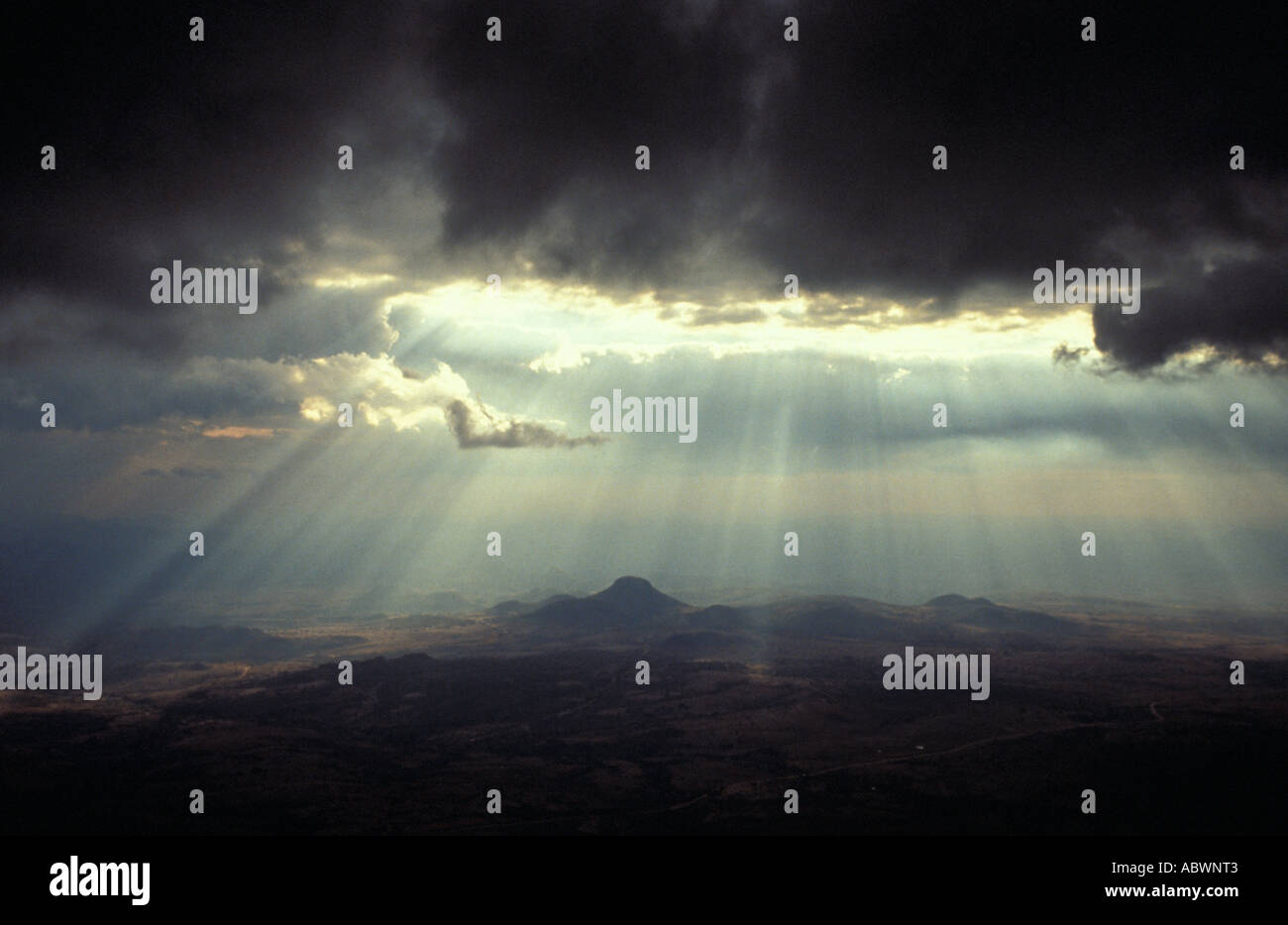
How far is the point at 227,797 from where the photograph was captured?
334ft

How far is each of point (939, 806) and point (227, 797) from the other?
78067 mm

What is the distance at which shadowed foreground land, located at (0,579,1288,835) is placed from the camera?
9288 centimetres

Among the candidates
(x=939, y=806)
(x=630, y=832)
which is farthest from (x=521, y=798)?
(x=939, y=806)

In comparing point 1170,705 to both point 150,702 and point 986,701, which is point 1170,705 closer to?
point 986,701

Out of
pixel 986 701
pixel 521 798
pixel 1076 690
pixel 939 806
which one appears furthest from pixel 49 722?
pixel 1076 690

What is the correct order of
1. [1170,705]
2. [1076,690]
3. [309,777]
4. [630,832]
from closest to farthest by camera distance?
[630,832]
[309,777]
[1170,705]
[1076,690]

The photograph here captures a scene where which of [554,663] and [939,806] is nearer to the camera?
[939,806]

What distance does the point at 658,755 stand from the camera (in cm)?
11919

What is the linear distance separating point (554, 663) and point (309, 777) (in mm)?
86266

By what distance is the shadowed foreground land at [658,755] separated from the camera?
92875mm

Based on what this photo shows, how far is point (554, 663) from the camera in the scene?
636ft
